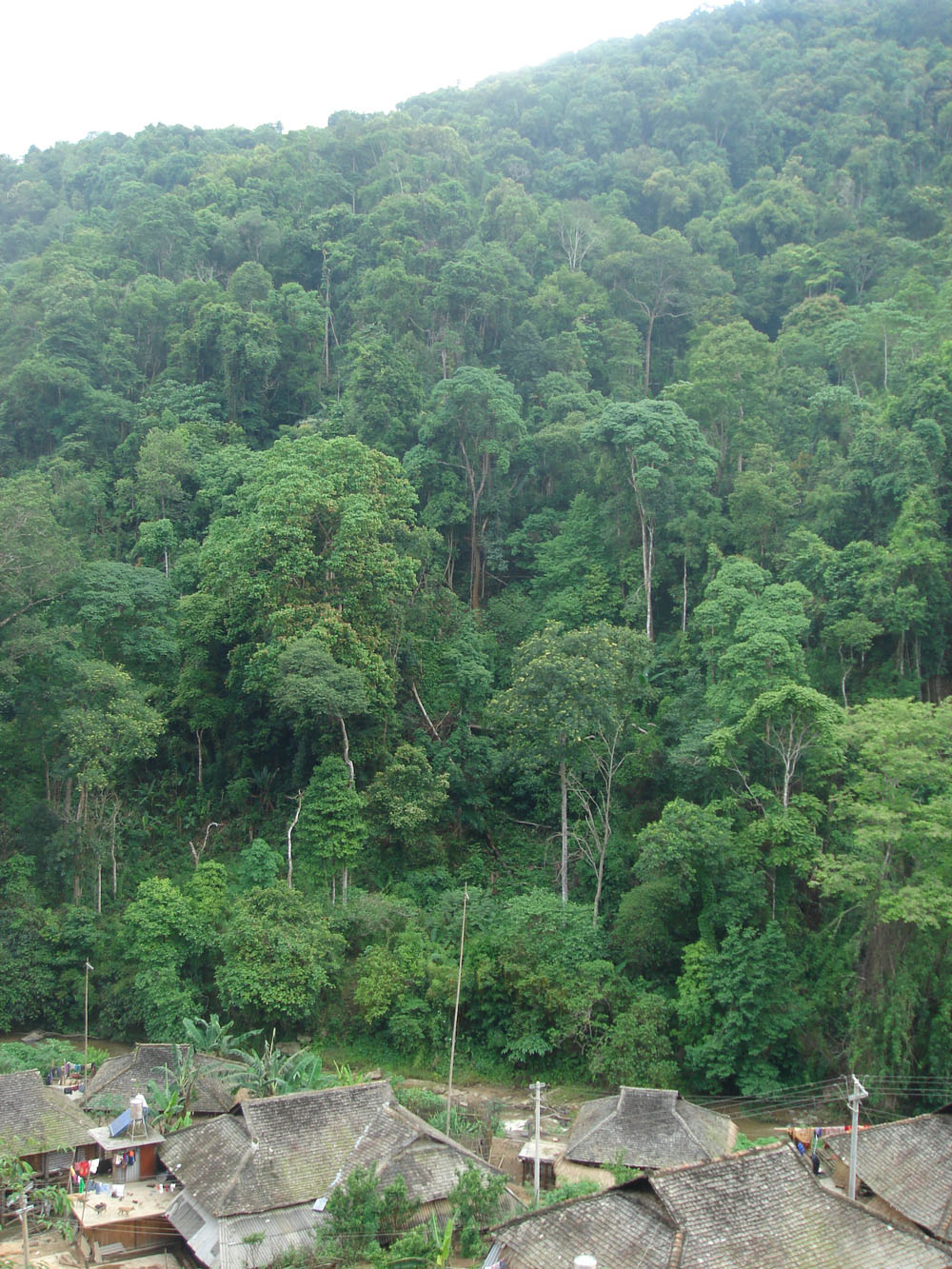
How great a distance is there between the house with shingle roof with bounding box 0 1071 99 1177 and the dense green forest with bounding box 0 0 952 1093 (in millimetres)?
3318

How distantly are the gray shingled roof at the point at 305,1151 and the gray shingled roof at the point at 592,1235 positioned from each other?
325cm

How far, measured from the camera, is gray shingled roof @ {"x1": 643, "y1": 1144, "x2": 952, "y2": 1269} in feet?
36.0

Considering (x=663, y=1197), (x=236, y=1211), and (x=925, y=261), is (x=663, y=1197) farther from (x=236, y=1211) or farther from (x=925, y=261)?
(x=925, y=261)

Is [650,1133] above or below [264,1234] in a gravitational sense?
below

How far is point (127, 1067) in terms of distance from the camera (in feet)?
61.9

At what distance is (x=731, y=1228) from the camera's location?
11.1 meters

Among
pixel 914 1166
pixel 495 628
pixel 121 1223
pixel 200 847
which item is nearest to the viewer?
pixel 914 1166

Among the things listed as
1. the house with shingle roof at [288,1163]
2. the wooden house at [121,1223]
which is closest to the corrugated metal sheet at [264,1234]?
the house with shingle roof at [288,1163]

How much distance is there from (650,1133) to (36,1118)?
9413 millimetres

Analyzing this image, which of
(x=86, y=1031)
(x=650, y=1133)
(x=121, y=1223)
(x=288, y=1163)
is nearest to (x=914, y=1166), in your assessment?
(x=650, y=1133)

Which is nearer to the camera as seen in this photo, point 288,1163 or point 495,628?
point 288,1163

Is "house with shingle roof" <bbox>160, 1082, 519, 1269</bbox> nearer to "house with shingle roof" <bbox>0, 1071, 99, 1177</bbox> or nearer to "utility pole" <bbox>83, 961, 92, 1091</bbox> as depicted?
"house with shingle roof" <bbox>0, 1071, 99, 1177</bbox>

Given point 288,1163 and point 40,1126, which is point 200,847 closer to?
point 40,1126

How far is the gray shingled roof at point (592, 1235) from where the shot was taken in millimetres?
11328
